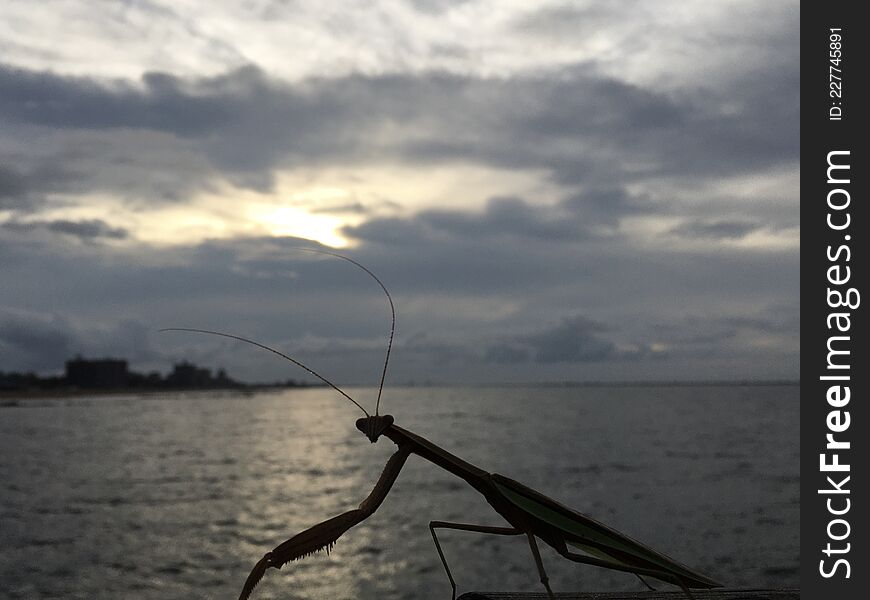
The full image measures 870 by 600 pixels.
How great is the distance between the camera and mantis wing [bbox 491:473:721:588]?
446 cm

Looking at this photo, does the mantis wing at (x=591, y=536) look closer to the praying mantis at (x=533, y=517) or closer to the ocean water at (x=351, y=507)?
the praying mantis at (x=533, y=517)

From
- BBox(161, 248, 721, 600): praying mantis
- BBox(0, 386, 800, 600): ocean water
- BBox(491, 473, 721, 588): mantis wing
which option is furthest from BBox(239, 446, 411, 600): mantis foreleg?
BBox(0, 386, 800, 600): ocean water

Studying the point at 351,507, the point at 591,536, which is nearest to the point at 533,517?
the point at 591,536

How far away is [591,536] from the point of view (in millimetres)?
4574

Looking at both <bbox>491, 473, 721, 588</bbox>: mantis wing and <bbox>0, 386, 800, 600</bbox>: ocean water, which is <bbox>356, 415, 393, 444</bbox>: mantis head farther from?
<bbox>0, 386, 800, 600</bbox>: ocean water

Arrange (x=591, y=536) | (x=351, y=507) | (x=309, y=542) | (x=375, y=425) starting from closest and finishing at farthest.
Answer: (x=309, y=542) → (x=375, y=425) → (x=591, y=536) → (x=351, y=507)

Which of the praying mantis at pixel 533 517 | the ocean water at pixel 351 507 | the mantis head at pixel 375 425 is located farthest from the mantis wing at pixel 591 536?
the ocean water at pixel 351 507

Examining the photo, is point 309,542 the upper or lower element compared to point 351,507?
upper

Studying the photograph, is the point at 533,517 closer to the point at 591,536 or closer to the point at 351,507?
the point at 591,536

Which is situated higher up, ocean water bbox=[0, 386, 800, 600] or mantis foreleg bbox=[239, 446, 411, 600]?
mantis foreleg bbox=[239, 446, 411, 600]
